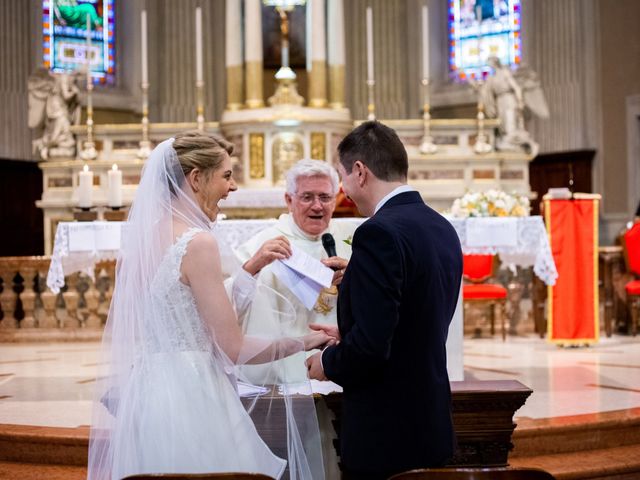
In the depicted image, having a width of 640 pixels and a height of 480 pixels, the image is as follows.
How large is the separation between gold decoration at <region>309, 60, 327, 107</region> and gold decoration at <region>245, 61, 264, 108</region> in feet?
2.20

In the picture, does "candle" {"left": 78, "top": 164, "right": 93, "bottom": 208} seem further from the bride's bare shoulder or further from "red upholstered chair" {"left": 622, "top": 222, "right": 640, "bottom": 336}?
the bride's bare shoulder

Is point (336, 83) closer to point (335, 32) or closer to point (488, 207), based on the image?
point (335, 32)

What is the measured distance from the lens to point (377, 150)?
2758 millimetres

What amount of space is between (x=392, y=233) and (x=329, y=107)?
33.3ft

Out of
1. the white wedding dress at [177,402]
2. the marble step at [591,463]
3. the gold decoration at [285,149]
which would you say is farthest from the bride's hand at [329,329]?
the gold decoration at [285,149]

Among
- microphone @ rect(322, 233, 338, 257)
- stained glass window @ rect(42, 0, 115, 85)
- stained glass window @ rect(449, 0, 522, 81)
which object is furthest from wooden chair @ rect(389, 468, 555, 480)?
stained glass window @ rect(449, 0, 522, 81)

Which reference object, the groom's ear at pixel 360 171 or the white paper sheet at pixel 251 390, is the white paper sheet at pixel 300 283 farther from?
the groom's ear at pixel 360 171

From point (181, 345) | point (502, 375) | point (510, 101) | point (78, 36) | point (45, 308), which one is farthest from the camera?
point (78, 36)

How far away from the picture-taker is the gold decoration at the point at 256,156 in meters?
12.2

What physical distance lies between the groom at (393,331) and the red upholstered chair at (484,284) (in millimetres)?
6130

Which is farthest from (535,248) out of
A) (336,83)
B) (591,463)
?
(336,83)

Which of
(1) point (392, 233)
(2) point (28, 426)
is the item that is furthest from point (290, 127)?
(1) point (392, 233)

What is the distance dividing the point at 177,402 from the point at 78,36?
517 inches

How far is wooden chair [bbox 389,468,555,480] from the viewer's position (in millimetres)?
2334
